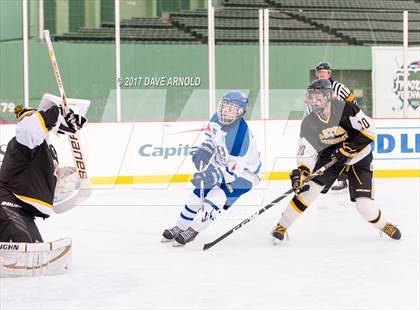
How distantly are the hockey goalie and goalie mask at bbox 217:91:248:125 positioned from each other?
3.00 feet

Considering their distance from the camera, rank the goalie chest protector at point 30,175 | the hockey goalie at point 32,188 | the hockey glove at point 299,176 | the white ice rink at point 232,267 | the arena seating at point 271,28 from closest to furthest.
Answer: the white ice rink at point 232,267 → the hockey goalie at point 32,188 → the goalie chest protector at point 30,175 → the hockey glove at point 299,176 → the arena seating at point 271,28

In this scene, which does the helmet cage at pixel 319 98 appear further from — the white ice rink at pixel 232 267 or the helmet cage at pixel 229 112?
the white ice rink at pixel 232 267

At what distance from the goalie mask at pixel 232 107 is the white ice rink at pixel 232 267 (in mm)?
644

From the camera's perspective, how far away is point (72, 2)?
28.0 feet

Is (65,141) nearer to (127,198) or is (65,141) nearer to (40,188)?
(127,198)

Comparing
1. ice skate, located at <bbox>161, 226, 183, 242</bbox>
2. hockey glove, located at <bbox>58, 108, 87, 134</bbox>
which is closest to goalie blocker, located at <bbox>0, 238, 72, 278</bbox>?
hockey glove, located at <bbox>58, 108, 87, 134</bbox>

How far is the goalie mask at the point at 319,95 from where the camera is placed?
13.4 ft

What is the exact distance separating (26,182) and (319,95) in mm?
1532

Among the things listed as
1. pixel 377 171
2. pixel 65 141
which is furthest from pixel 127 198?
pixel 377 171

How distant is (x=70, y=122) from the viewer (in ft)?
10.7

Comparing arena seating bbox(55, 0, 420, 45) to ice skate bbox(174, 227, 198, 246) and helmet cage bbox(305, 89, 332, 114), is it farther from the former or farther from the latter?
ice skate bbox(174, 227, 198, 246)

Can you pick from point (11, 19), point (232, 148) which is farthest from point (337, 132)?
point (11, 19)

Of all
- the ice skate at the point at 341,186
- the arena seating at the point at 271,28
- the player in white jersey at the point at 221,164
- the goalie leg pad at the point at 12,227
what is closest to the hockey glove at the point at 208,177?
the player in white jersey at the point at 221,164

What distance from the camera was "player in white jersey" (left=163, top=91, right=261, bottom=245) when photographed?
161 inches
